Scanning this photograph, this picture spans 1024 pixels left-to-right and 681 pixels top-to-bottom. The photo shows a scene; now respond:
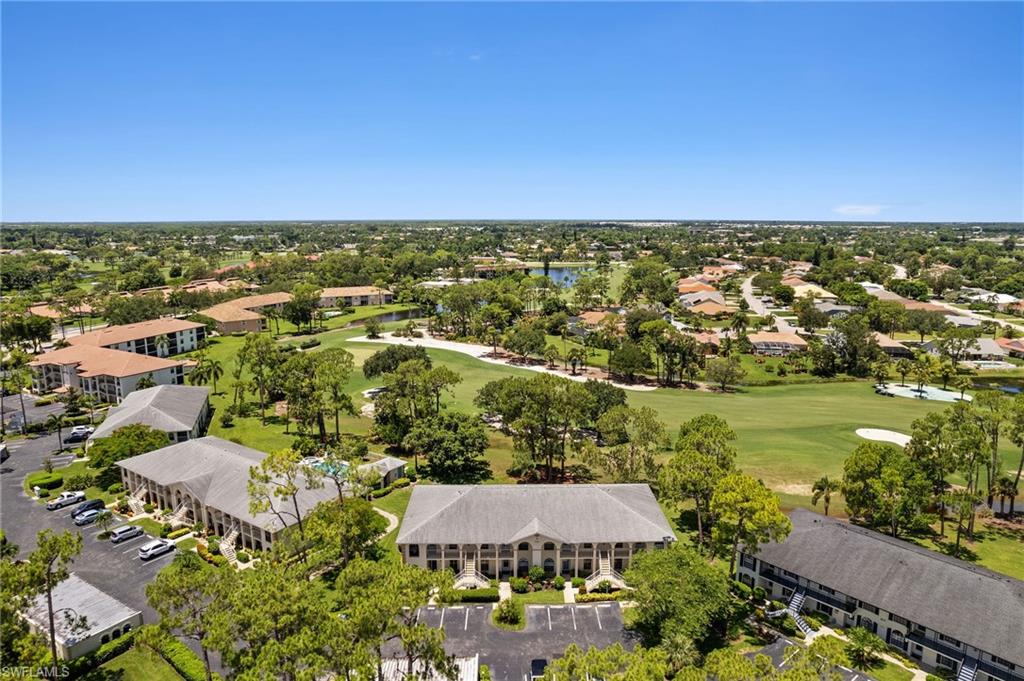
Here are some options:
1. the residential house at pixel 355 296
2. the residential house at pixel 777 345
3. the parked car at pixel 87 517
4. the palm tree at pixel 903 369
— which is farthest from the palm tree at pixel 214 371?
the palm tree at pixel 903 369

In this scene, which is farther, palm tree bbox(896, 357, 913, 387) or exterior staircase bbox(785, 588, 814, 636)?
palm tree bbox(896, 357, 913, 387)

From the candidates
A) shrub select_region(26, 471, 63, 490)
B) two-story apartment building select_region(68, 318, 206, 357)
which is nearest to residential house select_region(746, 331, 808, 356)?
two-story apartment building select_region(68, 318, 206, 357)

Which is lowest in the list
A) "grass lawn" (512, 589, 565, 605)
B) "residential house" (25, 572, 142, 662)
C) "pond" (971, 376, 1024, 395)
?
"grass lawn" (512, 589, 565, 605)

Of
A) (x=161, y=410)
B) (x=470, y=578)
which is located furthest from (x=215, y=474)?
(x=470, y=578)

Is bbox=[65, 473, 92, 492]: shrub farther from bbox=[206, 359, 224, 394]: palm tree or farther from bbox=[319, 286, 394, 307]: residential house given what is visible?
bbox=[319, 286, 394, 307]: residential house

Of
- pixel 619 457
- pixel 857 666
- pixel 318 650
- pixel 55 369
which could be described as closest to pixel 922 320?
pixel 619 457

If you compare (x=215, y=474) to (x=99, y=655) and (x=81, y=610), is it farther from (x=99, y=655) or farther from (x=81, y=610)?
(x=99, y=655)

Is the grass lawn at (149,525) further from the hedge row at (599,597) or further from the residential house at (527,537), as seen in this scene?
the hedge row at (599,597)
